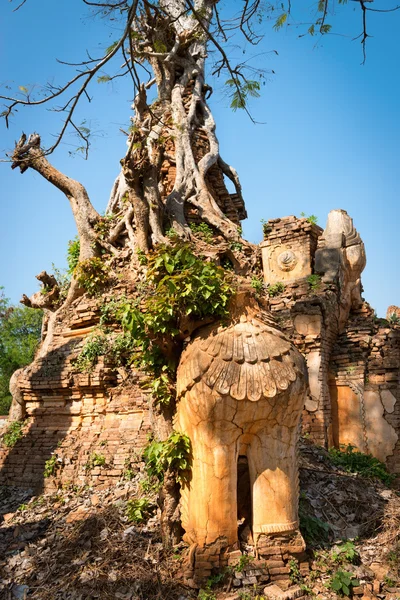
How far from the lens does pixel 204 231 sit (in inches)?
451

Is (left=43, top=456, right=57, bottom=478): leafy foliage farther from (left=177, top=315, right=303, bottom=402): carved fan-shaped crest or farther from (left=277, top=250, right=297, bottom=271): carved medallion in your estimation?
(left=277, top=250, right=297, bottom=271): carved medallion

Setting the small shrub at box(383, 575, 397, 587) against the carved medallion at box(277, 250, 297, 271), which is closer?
the small shrub at box(383, 575, 397, 587)

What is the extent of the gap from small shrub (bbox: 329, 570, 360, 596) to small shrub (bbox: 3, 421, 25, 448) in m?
5.59

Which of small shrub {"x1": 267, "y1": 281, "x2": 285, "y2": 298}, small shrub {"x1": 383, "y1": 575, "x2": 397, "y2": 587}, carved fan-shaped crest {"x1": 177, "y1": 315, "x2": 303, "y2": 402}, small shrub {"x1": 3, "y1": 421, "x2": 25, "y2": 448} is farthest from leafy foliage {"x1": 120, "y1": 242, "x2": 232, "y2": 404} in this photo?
small shrub {"x1": 267, "y1": 281, "x2": 285, "y2": 298}

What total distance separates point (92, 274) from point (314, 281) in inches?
173

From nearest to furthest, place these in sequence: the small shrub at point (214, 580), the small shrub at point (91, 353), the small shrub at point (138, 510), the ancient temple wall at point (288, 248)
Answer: the small shrub at point (214, 580)
the small shrub at point (138, 510)
the small shrub at point (91, 353)
the ancient temple wall at point (288, 248)

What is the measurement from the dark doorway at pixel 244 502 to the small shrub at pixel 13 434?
4.54 m

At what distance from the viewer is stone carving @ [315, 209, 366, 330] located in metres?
9.95

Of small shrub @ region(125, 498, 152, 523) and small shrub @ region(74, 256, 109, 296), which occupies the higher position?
small shrub @ region(74, 256, 109, 296)

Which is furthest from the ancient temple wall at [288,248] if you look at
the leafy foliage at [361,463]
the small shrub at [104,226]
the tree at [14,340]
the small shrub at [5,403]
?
the small shrub at [5,403]

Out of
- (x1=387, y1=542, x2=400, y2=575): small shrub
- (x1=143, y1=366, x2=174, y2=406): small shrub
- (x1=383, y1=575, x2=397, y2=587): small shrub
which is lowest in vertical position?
(x1=383, y1=575, x2=397, y2=587): small shrub

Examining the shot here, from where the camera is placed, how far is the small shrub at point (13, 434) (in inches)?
328

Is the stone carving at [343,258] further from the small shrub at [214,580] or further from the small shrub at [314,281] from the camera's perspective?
the small shrub at [214,580]

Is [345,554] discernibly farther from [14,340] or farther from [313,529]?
[14,340]
